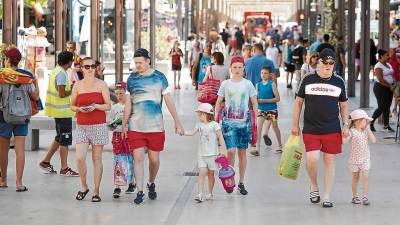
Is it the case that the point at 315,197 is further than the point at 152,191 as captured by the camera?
No

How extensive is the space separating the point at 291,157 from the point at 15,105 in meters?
3.28

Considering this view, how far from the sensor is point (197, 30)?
6341cm

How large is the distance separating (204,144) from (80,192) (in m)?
1.47

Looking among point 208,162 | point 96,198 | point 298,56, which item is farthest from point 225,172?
point 298,56

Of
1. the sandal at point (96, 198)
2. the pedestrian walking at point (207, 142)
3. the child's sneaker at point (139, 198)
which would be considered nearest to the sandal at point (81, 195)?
the sandal at point (96, 198)

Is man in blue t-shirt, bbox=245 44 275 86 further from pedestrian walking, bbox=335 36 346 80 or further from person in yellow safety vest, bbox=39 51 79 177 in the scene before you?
pedestrian walking, bbox=335 36 346 80

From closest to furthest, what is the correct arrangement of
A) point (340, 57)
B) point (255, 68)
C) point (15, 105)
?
point (15, 105)
point (255, 68)
point (340, 57)

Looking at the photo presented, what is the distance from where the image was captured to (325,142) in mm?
11539

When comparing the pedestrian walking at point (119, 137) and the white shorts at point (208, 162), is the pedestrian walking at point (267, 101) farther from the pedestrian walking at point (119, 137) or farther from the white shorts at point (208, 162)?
the white shorts at point (208, 162)

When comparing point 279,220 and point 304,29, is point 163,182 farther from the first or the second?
point 304,29

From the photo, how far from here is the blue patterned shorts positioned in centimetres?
1241

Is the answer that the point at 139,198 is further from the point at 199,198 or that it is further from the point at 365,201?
the point at 365,201

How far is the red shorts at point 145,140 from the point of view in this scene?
11742 millimetres

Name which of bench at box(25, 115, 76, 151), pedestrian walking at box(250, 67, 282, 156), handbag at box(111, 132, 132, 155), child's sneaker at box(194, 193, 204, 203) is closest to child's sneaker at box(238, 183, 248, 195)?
child's sneaker at box(194, 193, 204, 203)
